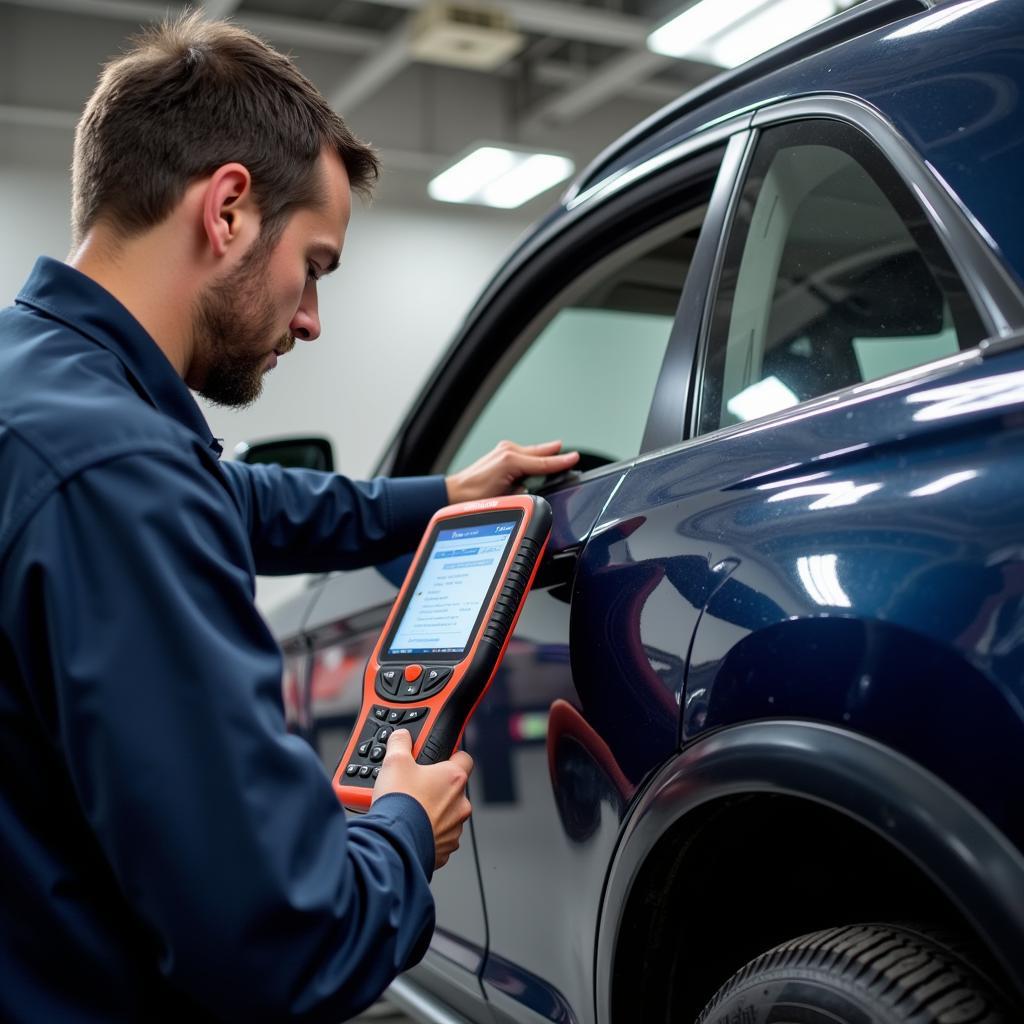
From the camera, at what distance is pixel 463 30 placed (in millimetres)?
5977

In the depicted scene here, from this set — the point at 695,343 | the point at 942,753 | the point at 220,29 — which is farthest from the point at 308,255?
the point at 942,753

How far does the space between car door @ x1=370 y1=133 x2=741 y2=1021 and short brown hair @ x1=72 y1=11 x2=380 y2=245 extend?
518 mm

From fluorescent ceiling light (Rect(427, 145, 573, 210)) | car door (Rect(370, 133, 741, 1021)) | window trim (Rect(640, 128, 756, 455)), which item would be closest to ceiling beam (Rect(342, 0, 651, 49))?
fluorescent ceiling light (Rect(427, 145, 573, 210))

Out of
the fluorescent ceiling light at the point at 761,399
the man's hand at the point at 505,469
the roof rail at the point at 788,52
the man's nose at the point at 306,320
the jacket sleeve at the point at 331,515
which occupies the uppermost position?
the roof rail at the point at 788,52

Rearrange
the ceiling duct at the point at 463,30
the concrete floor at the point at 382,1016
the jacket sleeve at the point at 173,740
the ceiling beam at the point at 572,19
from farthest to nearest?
1. the ceiling beam at the point at 572,19
2. the ceiling duct at the point at 463,30
3. the concrete floor at the point at 382,1016
4. the jacket sleeve at the point at 173,740

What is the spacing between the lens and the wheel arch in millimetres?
886

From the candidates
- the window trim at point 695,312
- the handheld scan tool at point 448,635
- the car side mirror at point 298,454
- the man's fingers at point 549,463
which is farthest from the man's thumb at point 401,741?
the car side mirror at point 298,454

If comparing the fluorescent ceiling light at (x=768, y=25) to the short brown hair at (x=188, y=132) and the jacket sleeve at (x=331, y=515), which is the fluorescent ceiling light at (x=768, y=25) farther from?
the short brown hair at (x=188, y=132)

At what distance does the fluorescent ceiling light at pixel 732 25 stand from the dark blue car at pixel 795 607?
384 centimetres

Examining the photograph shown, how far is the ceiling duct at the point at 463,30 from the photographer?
5953 millimetres

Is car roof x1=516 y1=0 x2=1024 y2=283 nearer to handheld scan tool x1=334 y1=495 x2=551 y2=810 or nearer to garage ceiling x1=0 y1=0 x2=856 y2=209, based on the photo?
handheld scan tool x1=334 y1=495 x2=551 y2=810

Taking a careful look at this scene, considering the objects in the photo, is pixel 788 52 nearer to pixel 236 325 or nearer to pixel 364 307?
pixel 236 325

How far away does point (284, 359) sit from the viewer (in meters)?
8.27

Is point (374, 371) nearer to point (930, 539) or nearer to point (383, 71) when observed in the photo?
point (383, 71)
